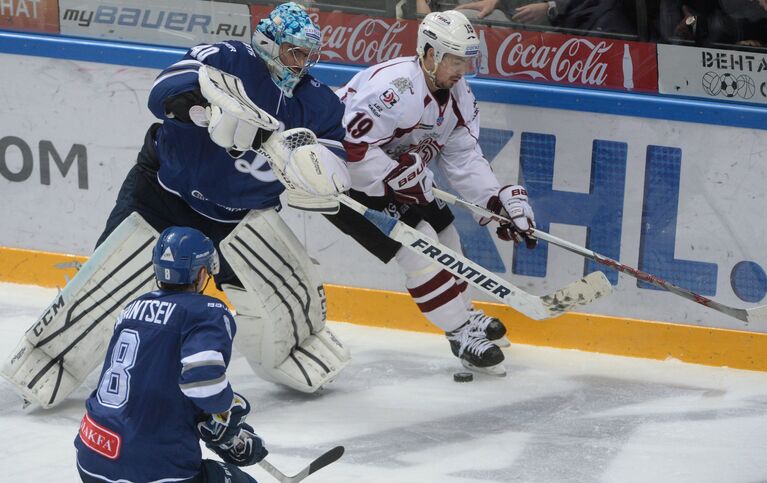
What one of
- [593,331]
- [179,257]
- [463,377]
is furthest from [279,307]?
[179,257]

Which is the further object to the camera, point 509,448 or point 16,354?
point 16,354

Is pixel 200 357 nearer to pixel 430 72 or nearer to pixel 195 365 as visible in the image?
pixel 195 365

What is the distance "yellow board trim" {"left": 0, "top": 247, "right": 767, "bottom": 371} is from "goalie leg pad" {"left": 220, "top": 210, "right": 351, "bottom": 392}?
63 cm

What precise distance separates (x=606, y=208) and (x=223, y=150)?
1.46 m

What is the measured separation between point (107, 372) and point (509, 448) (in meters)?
1.44

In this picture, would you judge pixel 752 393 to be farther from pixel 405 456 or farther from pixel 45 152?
pixel 45 152

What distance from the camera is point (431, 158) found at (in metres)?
4.49

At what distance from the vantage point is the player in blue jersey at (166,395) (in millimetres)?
2689

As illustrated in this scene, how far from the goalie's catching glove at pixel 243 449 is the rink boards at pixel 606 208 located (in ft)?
6.85

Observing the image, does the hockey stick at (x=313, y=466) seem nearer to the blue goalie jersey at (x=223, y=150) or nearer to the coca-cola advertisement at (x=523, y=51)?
the blue goalie jersey at (x=223, y=150)

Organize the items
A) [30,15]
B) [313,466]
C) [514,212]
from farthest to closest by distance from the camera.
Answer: [30,15]
[514,212]
[313,466]

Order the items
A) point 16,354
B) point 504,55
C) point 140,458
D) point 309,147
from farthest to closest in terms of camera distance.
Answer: point 504,55, point 16,354, point 309,147, point 140,458

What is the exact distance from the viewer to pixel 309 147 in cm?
373

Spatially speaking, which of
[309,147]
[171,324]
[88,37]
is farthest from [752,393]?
[88,37]
